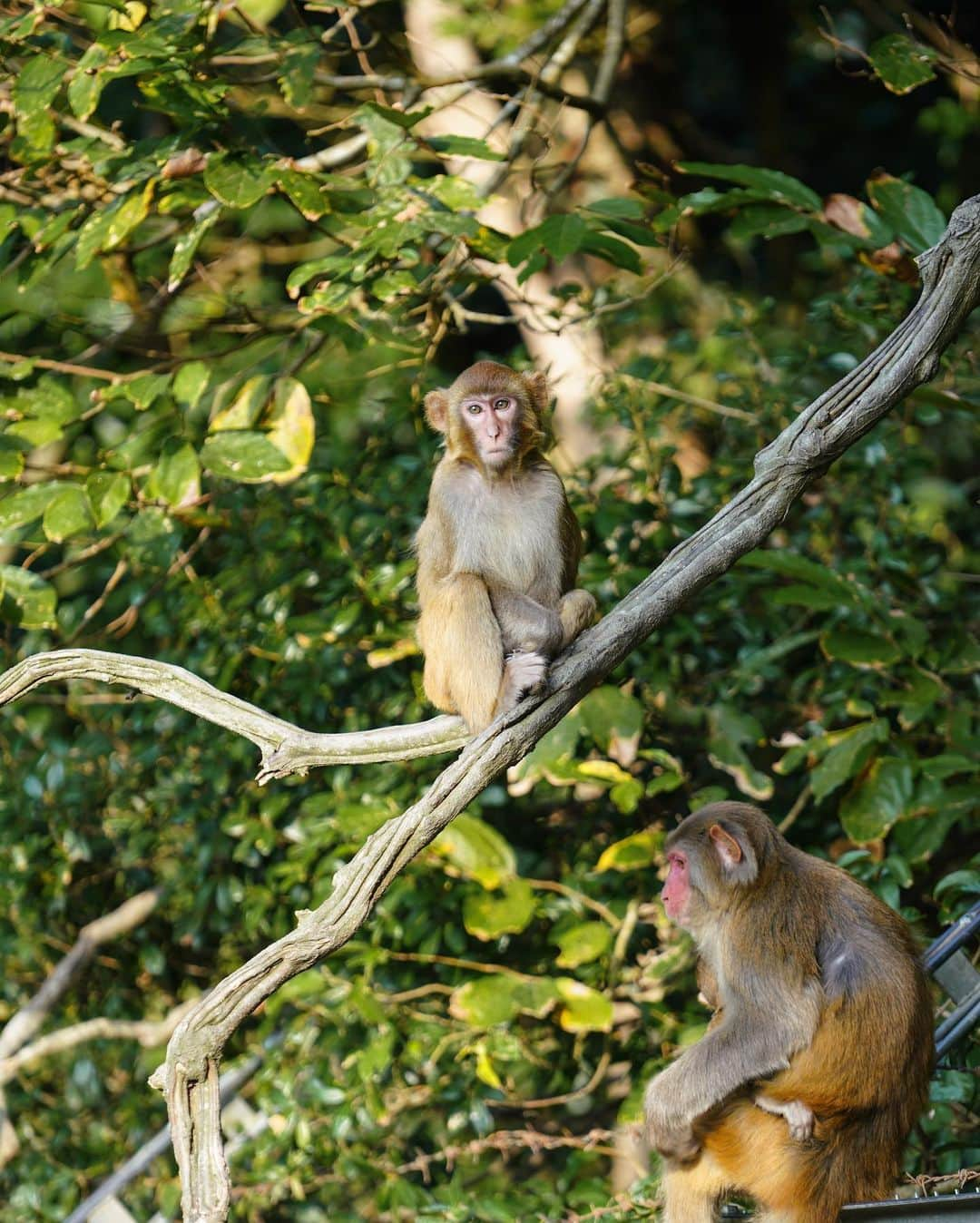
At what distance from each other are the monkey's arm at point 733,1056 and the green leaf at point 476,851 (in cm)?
146

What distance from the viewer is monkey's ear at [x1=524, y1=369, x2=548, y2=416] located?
4.23 m

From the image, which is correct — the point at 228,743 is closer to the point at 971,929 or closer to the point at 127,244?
the point at 127,244

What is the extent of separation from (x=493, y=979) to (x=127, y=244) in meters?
3.06

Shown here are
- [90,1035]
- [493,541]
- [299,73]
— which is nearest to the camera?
[493,541]

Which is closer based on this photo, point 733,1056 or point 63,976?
point 733,1056

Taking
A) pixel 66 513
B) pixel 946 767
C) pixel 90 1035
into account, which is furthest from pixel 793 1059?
pixel 90 1035

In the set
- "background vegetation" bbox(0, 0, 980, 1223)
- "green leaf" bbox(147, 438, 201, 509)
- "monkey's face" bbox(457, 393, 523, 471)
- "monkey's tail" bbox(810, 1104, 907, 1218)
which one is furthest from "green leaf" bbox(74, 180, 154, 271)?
"monkey's tail" bbox(810, 1104, 907, 1218)

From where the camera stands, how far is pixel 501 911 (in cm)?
528

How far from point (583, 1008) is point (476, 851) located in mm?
703

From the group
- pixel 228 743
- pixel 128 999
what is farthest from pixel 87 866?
pixel 228 743

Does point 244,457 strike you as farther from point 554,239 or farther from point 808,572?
point 808,572

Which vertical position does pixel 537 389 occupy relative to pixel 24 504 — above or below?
above

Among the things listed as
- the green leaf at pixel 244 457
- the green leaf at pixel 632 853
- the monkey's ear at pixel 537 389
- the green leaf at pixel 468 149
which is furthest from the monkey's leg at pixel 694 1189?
the green leaf at pixel 468 149

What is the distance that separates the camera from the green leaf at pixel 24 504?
441 cm
